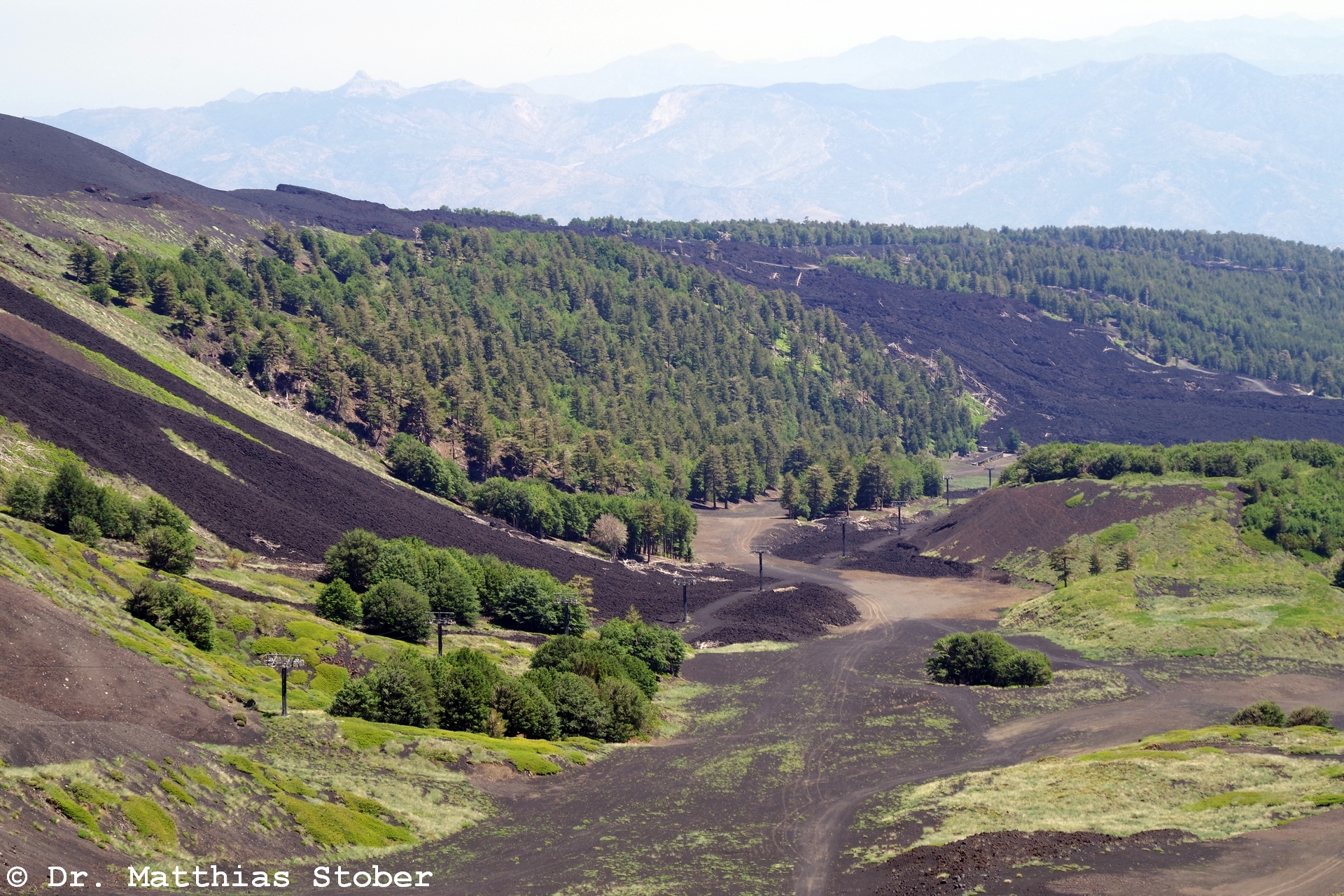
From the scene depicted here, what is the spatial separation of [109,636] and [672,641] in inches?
2091

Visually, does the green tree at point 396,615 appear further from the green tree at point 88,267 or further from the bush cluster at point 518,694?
the green tree at point 88,267

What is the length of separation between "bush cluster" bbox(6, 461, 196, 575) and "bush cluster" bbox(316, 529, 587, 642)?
13108 mm

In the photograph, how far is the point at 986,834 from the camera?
194ft

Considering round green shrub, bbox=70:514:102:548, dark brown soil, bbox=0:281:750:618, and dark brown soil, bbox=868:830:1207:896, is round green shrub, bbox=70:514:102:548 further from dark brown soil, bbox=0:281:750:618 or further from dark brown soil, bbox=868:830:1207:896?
dark brown soil, bbox=868:830:1207:896

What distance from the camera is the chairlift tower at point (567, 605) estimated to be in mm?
118625

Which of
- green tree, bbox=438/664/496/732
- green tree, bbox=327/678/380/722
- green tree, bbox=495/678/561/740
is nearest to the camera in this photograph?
green tree, bbox=327/678/380/722

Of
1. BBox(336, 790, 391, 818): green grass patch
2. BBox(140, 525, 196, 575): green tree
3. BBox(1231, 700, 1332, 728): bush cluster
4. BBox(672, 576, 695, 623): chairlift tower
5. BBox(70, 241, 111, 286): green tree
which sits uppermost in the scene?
BBox(70, 241, 111, 286): green tree

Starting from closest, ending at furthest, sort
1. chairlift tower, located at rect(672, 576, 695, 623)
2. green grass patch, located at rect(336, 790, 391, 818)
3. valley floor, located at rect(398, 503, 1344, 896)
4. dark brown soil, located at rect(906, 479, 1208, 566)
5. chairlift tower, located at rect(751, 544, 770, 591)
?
1. valley floor, located at rect(398, 503, 1344, 896)
2. green grass patch, located at rect(336, 790, 391, 818)
3. chairlift tower, located at rect(672, 576, 695, 623)
4. chairlift tower, located at rect(751, 544, 770, 591)
5. dark brown soil, located at rect(906, 479, 1208, 566)

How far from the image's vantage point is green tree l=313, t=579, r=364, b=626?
4114 inches

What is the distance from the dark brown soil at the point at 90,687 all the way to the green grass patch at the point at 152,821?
447cm

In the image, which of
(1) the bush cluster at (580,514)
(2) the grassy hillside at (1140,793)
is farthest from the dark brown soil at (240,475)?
(2) the grassy hillside at (1140,793)

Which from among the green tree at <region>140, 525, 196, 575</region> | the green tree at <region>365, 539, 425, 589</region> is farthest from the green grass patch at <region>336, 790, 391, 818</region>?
the green tree at <region>365, 539, 425, 589</region>

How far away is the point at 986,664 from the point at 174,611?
6739 centimetres

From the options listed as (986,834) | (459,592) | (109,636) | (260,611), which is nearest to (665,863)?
(986,834)
